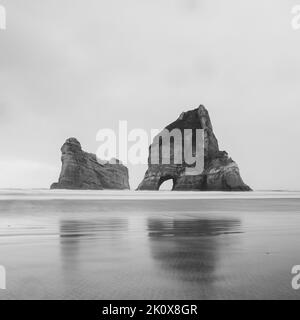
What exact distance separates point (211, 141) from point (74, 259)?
11993 cm

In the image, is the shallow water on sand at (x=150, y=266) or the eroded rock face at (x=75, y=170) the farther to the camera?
the eroded rock face at (x=75, y=170)

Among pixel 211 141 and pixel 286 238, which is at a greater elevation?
pixel 211 141

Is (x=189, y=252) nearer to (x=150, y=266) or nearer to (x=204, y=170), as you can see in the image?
(x=150, y=266)

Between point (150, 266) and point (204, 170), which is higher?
point (204, 170)

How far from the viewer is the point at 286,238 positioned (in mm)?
14844

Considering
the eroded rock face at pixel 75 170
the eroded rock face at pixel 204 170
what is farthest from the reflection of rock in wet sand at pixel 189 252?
the eroded rock face at pixel 75 170

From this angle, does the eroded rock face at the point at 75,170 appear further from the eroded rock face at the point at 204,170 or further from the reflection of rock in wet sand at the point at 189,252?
the reflection of rock in wet sand at the point at 189,252

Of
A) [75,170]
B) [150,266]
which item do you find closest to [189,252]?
[150,266]

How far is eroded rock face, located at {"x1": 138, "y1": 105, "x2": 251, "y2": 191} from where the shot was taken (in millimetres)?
114000

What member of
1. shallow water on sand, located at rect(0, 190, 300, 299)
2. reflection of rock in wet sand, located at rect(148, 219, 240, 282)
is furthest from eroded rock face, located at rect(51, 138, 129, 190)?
shallow water on sand, located at rect(0, 190, 300, 299)

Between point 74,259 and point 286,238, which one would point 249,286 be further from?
point 286,238

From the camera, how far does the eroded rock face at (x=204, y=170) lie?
114000 millimetres

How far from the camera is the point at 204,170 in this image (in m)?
122
